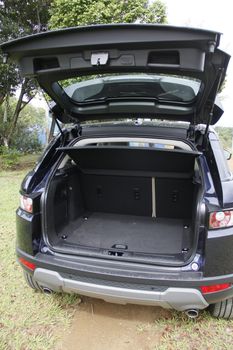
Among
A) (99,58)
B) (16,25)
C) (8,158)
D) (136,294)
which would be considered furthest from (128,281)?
(16,25)

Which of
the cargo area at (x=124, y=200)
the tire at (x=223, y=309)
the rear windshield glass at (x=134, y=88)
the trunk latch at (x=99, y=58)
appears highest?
the trunk latch at (x=99, y=58)

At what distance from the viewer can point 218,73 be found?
1.76 m

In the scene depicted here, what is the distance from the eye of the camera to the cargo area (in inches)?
96.9

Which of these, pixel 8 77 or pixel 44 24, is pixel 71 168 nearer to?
pixel 8 77

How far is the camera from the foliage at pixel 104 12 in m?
6.14

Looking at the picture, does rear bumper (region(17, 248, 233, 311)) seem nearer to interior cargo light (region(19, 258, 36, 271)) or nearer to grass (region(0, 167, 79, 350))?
interior cargo light (region(19, 258, 36, 271))

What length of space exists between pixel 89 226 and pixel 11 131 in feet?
23.5

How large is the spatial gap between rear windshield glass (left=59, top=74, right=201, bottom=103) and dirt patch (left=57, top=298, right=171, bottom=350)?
169 cm

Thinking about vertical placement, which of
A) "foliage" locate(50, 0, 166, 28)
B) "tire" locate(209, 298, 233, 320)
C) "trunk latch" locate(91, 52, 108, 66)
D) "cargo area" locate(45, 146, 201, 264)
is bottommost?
"tire" locate(209, 298, 233, 320)

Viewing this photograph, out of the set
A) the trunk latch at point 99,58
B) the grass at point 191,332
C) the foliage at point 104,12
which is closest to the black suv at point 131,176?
the trunk latch at point 99,58

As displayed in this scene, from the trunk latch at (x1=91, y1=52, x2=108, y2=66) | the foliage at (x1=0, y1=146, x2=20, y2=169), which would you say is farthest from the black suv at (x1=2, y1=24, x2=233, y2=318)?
the foliage at (x1=0, y1=146, x2=20, y2=169)

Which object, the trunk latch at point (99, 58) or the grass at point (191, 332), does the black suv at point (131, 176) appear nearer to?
the trunk latch at point (99, 58)

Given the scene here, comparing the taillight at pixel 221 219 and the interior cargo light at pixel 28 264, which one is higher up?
the taillight at pixel 221 219

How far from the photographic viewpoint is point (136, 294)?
1785mm
